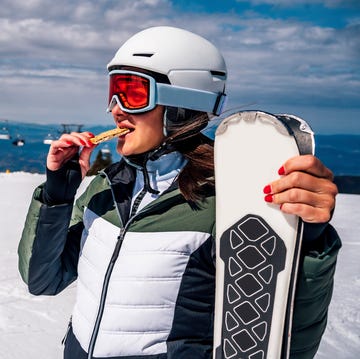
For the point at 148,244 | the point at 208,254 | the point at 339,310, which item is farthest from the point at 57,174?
the point at 339,310

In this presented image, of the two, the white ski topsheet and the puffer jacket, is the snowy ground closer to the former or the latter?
the puffer jacket

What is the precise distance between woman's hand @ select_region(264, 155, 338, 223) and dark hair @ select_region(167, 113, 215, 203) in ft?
1.47

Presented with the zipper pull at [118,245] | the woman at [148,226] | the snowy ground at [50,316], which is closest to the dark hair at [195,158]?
the woman at [148,226]

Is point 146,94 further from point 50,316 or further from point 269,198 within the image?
point 50,316

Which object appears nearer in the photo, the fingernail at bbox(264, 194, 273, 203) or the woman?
the fingernail at bbox(264, 194, 273, 203)

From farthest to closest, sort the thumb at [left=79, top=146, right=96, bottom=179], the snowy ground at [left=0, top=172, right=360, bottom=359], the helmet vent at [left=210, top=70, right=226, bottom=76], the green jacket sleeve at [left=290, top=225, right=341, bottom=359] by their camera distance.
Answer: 1. the snowy ground at [left=0, top=172, right=360, bottom=359]
2. the helmet vent at [left=210, top=70, right=226, bottom=76]
3. the thumb at [left=79, top=146, right=96, bottom=179]
4. the green jacket sleeve at [left=290, top=225, right=341, bottom=359]

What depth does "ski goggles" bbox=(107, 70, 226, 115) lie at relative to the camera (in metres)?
2.01

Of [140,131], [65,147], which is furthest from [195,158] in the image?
[65,147]

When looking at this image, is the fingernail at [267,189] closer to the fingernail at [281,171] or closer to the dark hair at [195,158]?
the fingernail at [281,171]

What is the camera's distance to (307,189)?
143 centimetres

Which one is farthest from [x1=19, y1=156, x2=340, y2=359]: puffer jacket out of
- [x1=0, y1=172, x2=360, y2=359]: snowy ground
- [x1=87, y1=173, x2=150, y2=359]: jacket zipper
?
[x1=0, y1=172, x2=360, y2=359]: snowy ground

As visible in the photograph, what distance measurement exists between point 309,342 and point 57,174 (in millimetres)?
1022

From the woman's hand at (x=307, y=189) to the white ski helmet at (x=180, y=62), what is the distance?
70cm

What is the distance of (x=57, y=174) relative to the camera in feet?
6.31
